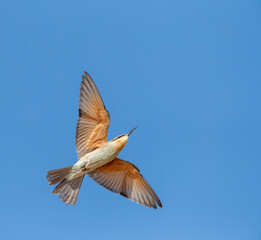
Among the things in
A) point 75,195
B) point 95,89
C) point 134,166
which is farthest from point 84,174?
point 95,89

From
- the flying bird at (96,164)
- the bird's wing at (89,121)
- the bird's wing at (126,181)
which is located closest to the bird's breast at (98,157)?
the flying bird at (96,164)

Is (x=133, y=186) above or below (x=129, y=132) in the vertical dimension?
below

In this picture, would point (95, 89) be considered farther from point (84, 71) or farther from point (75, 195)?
point (75, 195)

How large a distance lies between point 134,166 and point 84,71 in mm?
2461

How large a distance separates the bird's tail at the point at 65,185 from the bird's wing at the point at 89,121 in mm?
534

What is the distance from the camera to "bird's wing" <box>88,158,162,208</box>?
917 cm

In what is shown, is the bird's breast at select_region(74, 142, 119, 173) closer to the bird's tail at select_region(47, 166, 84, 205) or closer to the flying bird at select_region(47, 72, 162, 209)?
the flying bird at select_region(47, 72, 162, 209)

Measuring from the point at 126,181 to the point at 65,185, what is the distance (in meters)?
1.49

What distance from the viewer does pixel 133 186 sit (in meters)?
9.38

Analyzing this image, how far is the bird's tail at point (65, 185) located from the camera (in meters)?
8.48

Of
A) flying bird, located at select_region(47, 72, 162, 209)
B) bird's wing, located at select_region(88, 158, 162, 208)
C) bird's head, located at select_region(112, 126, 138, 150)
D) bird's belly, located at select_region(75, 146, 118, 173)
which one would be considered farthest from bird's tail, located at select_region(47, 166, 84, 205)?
bird's head, located at select_region(112, 126, 138, 150)

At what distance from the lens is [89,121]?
29.0 ft

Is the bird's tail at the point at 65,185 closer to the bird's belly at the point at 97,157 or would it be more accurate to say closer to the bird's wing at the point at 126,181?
the bird's belly at the point at 97,157

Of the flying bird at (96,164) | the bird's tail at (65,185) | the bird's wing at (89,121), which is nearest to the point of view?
the bird's tail at (65,185)
